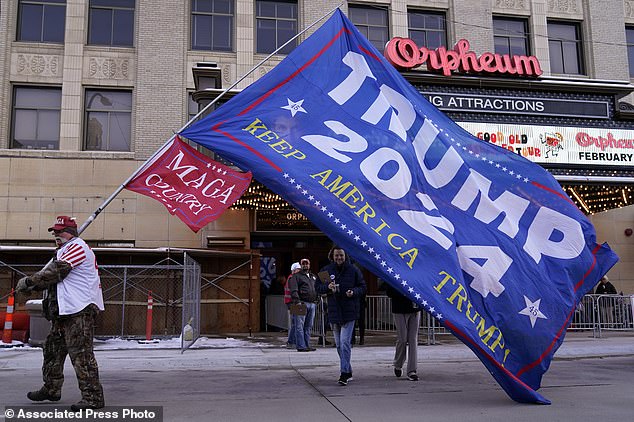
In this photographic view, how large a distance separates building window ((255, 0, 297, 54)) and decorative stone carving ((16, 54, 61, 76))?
20.8ft

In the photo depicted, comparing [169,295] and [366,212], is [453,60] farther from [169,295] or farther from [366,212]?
[366,212]

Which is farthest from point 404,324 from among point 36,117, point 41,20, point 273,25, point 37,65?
point 41,20

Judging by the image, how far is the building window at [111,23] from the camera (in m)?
19.3

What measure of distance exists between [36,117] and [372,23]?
11.3m

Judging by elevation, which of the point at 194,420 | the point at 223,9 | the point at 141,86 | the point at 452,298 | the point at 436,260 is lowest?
the point at 194,420

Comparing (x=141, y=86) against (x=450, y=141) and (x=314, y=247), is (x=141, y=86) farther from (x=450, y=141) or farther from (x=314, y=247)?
(x=450, y=141)

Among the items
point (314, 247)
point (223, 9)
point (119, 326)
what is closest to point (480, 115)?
point (314, 247)

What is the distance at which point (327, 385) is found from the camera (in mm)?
8188

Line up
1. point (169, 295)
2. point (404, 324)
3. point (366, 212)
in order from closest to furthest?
point (366, 212) → point (404, 324) → point (169, 295)

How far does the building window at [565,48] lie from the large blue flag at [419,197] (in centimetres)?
1567

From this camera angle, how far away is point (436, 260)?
668cm

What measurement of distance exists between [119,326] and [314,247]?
6757 mm

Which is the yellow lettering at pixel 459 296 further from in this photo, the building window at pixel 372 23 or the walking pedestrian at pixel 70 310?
the building window at pixel 372 23

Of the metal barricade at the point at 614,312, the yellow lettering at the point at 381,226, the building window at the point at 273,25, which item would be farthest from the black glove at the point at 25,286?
the building window at the point at 273,25
